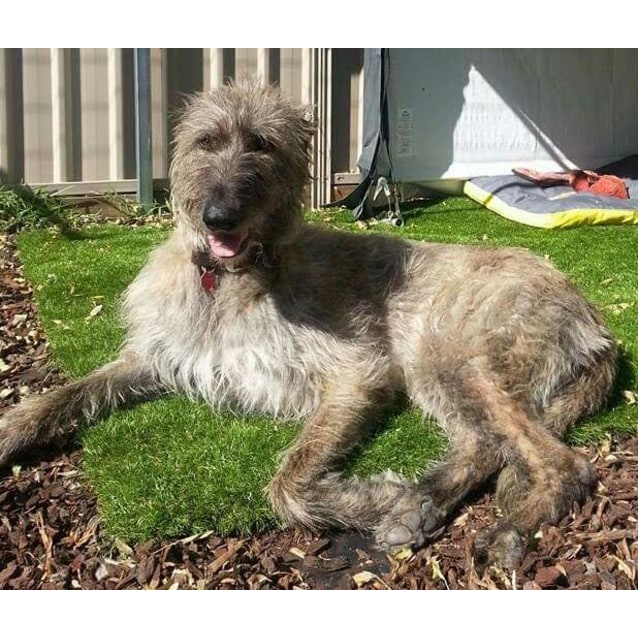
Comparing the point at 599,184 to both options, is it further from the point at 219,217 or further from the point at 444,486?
the point at 219,217

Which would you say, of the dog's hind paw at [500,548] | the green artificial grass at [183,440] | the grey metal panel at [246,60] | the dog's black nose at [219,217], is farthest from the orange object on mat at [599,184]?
the dog's hind paw at [500,548]

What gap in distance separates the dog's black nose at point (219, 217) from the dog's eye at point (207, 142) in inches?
17.3

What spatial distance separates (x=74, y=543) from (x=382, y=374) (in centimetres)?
180

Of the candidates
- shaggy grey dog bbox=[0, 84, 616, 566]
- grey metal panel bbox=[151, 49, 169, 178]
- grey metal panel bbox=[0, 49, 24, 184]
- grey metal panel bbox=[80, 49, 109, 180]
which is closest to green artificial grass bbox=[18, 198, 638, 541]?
shaggy grey dog bbox=[0, 84, 616, 566]

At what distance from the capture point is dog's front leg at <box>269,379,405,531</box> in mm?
3311

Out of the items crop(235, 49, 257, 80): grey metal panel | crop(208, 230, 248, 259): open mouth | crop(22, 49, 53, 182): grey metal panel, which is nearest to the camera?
crop(208, 230, 248, 259): open mouth

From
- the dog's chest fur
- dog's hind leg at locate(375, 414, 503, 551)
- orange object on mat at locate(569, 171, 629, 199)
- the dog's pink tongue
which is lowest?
dog's hind leg at locate(375, 414, 503, 551)

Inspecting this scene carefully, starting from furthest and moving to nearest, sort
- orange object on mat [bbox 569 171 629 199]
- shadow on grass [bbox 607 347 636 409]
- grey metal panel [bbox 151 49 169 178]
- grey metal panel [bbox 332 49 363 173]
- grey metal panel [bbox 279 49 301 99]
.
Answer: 1. orange object on mat [bbox 569 171 629 199]
2. grey metal panel [bbox 332 49 363 173]
3. grey metal panel [bbox 279 49 301 99]
4. grey metal panel [bbox 151 49 169 178]
5. shadow on grass [bbox 607 347 636 409]

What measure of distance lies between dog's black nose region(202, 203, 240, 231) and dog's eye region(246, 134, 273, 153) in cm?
44

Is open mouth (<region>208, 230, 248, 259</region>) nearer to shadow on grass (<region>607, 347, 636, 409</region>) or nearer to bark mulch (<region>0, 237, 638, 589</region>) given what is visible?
bark mulch (<region>0, 237, 638, 589</region>)

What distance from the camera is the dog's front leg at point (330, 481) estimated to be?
3.31 meters

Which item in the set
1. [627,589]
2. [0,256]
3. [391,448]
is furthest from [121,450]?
[0,256]

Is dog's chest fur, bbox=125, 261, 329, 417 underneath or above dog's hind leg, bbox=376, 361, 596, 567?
above

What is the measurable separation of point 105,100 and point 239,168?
6438mm
